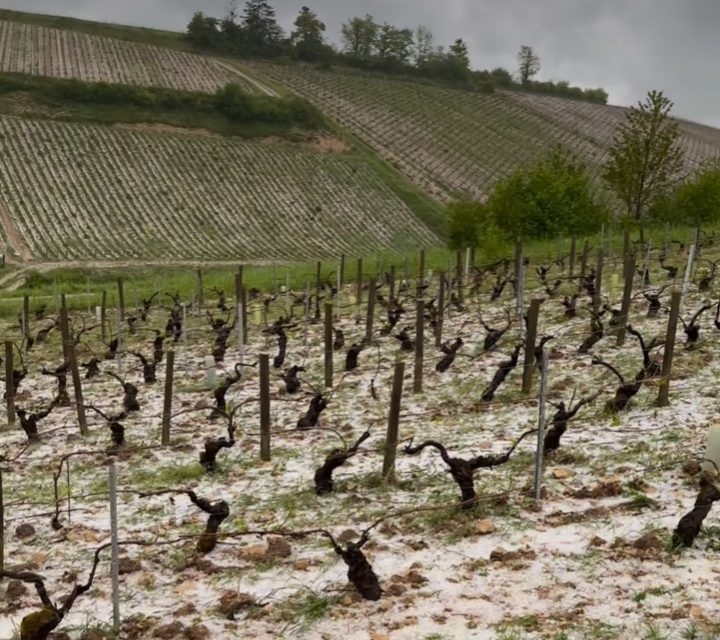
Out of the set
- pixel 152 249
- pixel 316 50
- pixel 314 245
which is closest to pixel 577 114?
pixel 316 50

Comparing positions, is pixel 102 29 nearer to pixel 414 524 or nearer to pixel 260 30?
pixel 260 30

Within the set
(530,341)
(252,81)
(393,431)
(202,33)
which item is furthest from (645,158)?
(202,33)

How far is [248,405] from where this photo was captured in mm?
11016

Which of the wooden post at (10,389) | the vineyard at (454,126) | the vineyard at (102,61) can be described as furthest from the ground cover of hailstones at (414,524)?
the vineyard at (102,61)

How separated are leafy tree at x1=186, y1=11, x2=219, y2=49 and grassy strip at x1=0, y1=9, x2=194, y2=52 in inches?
46.5

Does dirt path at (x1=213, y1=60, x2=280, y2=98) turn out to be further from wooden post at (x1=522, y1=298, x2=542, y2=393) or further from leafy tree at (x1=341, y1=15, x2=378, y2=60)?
wooden post at (x1=522, y1=298, x2=542, y2=393)

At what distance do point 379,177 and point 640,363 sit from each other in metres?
50.6

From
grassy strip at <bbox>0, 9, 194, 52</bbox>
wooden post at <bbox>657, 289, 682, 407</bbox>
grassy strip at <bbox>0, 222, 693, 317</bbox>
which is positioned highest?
grassy strip at <bbox>0, 9, 194, 52</bbox>

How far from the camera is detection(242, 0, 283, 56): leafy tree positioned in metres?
95.4

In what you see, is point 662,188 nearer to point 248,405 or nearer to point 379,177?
point 379,177

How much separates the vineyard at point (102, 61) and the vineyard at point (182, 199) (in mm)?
13318

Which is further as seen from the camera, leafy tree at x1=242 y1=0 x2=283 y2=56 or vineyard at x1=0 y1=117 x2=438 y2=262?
leafy tree at x1=242 y1=0 x2=283 y2=56

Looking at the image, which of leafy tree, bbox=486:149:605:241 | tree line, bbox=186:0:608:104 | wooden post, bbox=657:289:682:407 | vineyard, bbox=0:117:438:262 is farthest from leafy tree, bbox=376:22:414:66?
wooden post, bbox=657:289:682:407

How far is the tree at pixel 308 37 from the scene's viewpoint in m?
96.2
